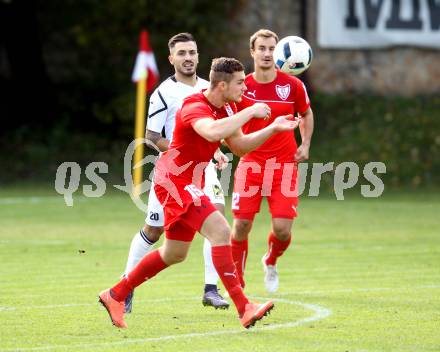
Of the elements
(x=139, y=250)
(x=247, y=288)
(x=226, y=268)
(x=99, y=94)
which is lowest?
(x=247, y=288)

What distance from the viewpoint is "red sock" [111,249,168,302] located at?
877 cm

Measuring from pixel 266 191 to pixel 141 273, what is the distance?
2.56 metres

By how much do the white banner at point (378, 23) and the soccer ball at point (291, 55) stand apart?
18210 mm

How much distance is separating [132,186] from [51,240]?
30.5ft

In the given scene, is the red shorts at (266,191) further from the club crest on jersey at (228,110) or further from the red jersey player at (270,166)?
the club crest on jersey at (228,110)

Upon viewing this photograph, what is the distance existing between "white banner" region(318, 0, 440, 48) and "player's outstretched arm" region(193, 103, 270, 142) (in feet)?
70.4

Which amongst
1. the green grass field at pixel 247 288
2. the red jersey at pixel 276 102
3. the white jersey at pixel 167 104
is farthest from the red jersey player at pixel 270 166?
the white jersey at pixel 167 104

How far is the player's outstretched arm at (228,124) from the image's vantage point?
811 centimetres

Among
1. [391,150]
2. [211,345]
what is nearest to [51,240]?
[211,345]

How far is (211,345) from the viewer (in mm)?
7922

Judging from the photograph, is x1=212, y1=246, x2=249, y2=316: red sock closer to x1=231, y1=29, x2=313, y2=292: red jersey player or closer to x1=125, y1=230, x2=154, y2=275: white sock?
x1=125, y1=230, x2=154, y2=275: white sock

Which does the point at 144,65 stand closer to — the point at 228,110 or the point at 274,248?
the point at 274,248

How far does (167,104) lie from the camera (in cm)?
1009

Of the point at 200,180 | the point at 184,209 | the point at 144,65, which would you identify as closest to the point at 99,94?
the point at 144,65
